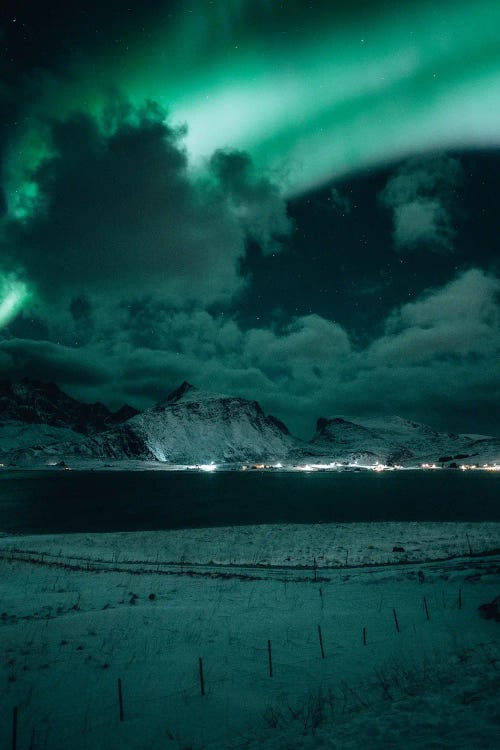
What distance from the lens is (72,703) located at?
37.5 ft

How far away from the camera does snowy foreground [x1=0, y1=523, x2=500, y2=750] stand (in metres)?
9.68

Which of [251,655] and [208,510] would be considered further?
[208,510]

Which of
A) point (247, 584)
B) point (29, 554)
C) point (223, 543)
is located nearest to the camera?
point (247, 584)

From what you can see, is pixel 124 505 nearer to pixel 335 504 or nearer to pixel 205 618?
pixel 335 504

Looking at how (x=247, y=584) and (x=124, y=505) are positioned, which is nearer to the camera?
(x=247, y=584)

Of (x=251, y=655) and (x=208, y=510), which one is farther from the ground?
(x=251, y=655)

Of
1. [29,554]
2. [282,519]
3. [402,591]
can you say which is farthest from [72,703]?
[282,519]

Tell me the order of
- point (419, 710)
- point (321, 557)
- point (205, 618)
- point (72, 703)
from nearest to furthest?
point (419, 710)
point (72, 703)
point (205, 618)
point (321, 557)

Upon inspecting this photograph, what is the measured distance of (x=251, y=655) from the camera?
1458cm

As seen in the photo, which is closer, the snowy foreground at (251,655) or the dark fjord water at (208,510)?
the snowy foreground at (251,655)

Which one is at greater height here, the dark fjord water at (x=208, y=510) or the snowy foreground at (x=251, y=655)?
the snowy foreground at (x=251, y=655)

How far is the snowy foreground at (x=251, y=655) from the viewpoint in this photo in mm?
9680

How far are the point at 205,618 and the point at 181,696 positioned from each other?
6.22 m

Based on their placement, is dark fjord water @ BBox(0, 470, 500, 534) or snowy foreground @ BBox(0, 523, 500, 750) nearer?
snowy foreground @ BBox(0, 523, 500, 750)
